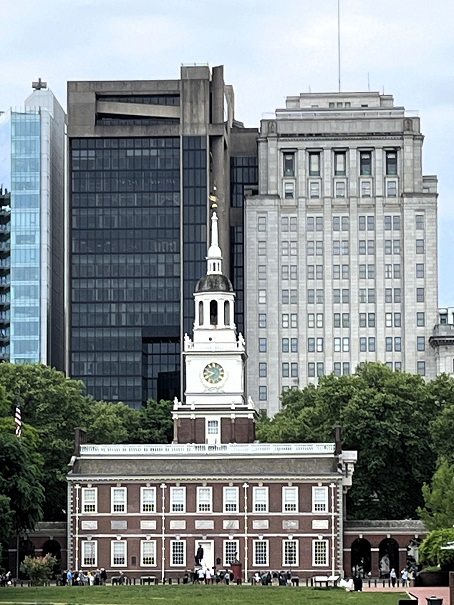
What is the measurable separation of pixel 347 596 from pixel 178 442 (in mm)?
39826

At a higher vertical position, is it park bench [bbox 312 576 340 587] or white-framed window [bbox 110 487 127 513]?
white-framed window [bbox 110 487 127 513]

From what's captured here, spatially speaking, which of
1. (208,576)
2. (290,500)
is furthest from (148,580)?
(290,500)

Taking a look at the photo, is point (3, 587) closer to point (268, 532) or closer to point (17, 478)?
point (17, 478)

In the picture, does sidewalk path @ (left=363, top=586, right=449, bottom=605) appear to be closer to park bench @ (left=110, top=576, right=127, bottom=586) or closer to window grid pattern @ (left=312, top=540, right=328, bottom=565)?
window grid pattern @ (left=312, top=540, right=328, bottom=565)

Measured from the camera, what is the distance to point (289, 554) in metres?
121

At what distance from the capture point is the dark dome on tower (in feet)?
432

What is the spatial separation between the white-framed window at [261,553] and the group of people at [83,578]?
10.5m

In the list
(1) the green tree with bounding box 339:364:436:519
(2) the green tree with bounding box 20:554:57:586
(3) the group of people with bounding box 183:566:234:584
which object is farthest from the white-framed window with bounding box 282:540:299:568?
(2) the green tree with bounding box 20:554:57:586

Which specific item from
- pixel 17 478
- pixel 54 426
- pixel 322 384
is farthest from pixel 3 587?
pixel 322 384

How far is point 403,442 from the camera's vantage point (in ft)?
452

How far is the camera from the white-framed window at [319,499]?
122m

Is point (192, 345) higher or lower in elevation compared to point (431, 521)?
higher

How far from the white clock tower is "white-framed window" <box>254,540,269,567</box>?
9333mm

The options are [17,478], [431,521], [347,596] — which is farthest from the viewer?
[431,521]
